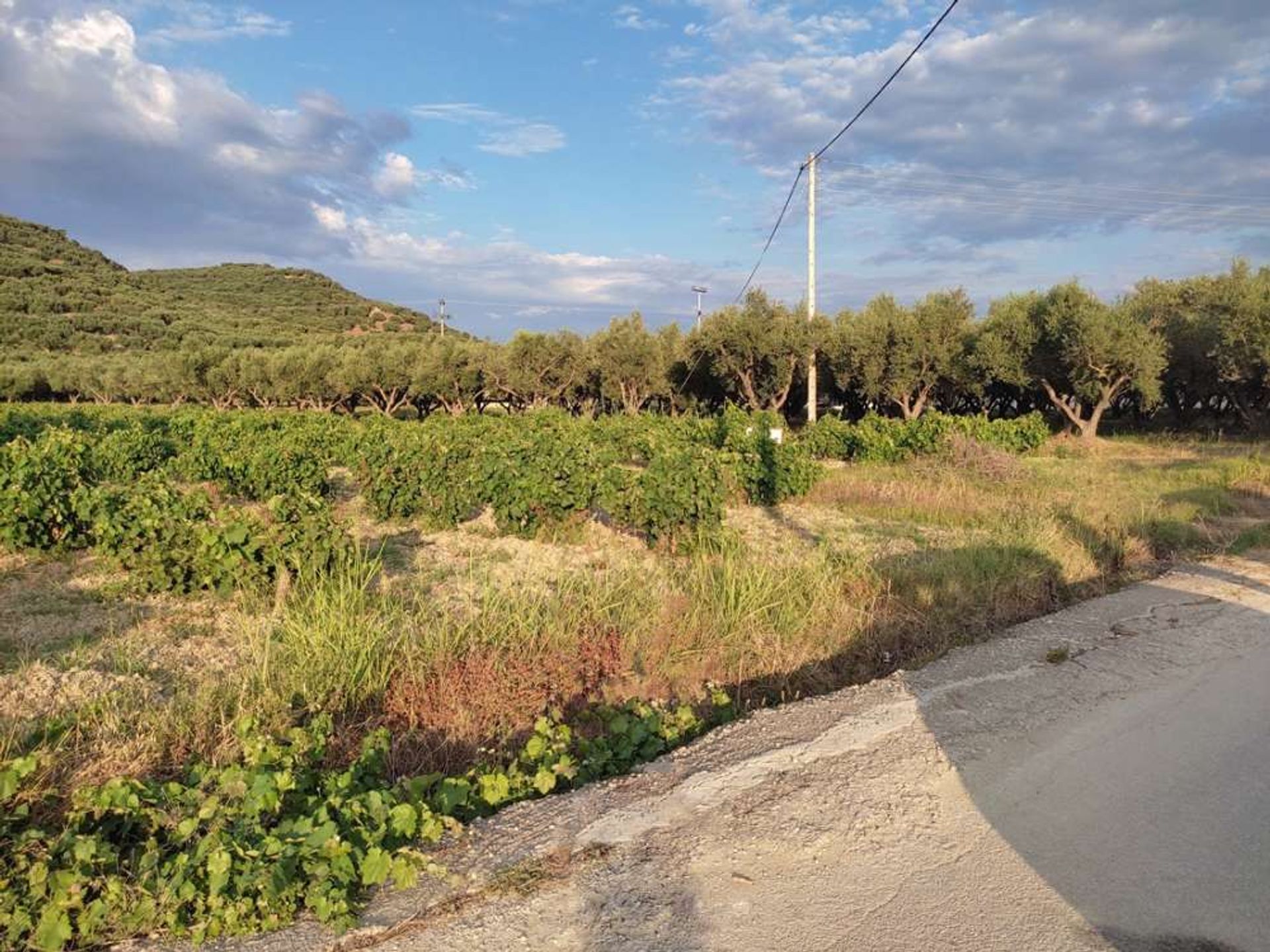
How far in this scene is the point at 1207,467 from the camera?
682 inches

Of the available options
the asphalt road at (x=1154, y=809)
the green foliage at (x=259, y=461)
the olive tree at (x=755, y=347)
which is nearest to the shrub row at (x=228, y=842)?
the asphalt road at (x=1154, y=809)

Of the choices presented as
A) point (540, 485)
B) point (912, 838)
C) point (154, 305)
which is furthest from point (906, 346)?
point (154, 305)

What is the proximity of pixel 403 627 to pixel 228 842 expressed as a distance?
2585 millimetres

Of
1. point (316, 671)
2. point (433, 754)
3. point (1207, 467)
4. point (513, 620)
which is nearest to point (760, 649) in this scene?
point (513, 620)

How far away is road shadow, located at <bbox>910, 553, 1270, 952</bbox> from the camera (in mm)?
2887

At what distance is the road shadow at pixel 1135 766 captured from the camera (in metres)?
2.89

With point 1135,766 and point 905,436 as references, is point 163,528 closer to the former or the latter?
point 1135,766

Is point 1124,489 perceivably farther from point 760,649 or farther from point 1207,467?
point 760,649

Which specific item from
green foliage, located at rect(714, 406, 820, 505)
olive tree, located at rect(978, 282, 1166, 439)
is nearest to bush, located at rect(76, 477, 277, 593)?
green foliage, located at rect(714, 406, 820, 505)

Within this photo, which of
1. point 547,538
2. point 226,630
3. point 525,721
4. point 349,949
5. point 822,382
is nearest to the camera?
point 349,949

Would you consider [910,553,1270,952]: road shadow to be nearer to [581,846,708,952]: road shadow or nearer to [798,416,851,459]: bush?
[581,846,708,952]: road shadow

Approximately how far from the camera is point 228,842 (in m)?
A: 2.81

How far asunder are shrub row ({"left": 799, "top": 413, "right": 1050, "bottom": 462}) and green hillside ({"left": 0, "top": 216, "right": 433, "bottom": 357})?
5365cm

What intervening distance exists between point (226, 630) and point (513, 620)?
249cm
